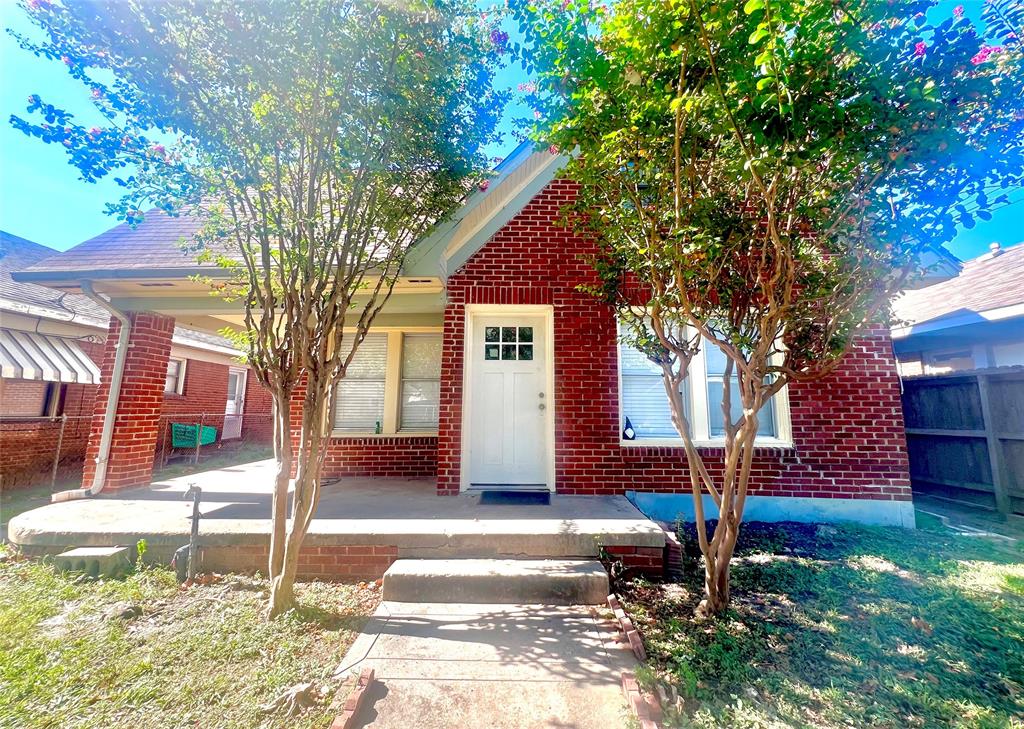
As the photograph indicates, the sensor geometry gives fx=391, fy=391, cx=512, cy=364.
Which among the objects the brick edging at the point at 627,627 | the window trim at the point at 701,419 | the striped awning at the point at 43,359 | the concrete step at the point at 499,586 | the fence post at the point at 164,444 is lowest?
the brick edging at the point at 627,627

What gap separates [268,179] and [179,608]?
342 centimetres

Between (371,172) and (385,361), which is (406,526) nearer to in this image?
(371,172)

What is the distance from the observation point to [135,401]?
5500 mm

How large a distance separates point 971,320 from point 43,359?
55.1ft

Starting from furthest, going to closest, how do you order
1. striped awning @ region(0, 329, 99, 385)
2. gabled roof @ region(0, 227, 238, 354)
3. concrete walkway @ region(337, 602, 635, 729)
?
gabled roof @ region(0, 227, 238, 354) < striped awning @ region(0, 329, 99, 385) < concrete walkway @ region(337, 602, 635, 729)

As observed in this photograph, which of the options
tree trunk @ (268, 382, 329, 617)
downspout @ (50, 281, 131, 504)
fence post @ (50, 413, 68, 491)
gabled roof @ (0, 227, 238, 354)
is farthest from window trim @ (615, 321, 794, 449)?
fence post @ (50, 413, 68, 491)

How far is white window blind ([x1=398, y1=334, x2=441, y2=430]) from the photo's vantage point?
22.1 feet

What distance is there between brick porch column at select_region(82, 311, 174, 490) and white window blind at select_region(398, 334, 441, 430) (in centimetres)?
348

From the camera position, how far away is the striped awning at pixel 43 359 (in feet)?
22.3

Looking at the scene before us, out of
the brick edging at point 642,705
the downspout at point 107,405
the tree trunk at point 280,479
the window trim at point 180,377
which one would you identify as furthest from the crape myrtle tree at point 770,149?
the window trim at point 180,377

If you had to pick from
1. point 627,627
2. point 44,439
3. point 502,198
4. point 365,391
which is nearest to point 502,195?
point 502,198

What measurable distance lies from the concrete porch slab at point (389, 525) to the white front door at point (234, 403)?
8.69 m

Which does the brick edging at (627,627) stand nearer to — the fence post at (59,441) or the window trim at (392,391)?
the window trim at (392,391)

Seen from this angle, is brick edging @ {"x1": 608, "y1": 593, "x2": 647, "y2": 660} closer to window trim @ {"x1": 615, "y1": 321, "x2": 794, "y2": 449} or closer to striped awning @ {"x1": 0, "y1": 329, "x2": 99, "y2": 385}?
window trim @ {"x1": 615, "y1": 321, "x2": 794, "y2": 449}
